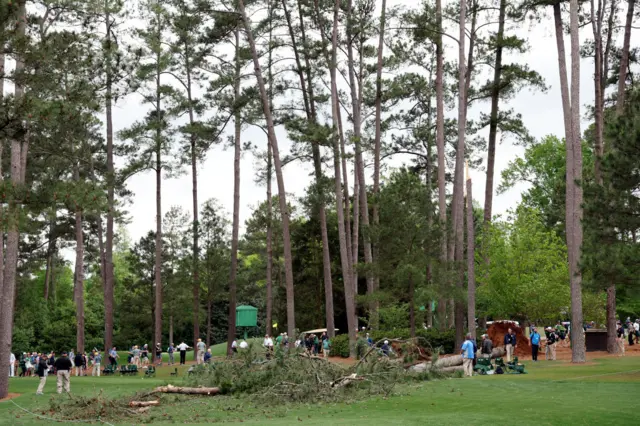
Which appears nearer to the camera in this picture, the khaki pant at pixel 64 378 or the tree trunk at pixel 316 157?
the khaki pant at pixel 64 378

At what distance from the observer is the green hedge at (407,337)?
32625 millimetres

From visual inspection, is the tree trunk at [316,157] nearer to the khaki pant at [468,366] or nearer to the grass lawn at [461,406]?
the khaki pant at [468,366]

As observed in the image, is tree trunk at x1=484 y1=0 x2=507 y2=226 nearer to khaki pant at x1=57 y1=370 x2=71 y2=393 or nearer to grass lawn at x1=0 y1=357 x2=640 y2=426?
grass lawn at x1=0 y1=357 x2=640 y2=426

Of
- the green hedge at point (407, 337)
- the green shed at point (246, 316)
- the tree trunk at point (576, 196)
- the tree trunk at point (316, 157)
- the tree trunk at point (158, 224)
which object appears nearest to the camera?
the tree trunk at point (576, 196)

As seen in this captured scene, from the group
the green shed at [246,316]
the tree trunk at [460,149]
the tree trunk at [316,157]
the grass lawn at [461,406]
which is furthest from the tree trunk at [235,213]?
the green shed at [246,316]

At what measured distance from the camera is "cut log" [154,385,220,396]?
19203 millimetres

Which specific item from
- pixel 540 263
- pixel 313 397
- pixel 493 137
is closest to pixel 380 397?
pixel 313 397

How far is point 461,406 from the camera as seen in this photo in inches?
616

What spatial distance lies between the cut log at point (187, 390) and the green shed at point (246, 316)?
48.1 meters

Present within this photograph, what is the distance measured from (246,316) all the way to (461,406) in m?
54.3

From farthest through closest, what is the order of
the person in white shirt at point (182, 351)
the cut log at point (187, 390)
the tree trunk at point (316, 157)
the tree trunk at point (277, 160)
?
the person in white shirt at point (182, 351) < the tree trunk at point (316, 157) < the tree trunk at point (277, 160) < the cut log at point (187, 390)

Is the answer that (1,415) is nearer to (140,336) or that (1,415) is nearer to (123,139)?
(123,139)

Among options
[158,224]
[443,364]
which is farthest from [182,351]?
[443,364]

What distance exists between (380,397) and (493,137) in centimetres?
→ 1894
